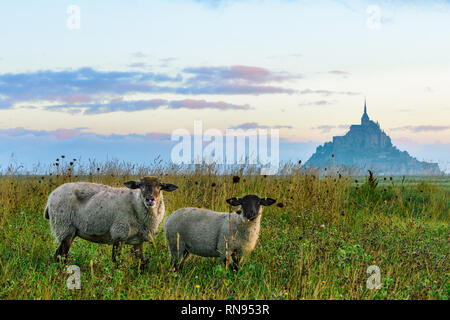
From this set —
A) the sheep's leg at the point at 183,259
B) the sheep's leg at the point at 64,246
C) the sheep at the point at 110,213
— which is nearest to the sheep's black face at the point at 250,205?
the sheep at the point at 110,213

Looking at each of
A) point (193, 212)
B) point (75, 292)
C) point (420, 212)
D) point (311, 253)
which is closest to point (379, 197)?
point (420, 212)

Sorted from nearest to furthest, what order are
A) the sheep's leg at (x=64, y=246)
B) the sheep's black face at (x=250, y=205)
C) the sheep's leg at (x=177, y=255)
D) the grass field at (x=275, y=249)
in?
the grass field at (x=275, y=249) < the sheep's black face at (x=250, y=205) < the sheep's leg at (x=177, y=255) < the sheep's leg at (x=64, y=246)

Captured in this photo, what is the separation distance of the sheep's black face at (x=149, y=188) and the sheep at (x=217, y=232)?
527mm

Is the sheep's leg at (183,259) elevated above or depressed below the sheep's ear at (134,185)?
below

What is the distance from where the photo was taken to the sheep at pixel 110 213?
24.9ft

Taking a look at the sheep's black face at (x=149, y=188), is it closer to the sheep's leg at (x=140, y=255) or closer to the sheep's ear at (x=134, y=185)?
the sheep's ear at (x=134, y=185)

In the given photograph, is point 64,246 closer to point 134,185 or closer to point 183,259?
point 134,185

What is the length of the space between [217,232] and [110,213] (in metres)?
2.07

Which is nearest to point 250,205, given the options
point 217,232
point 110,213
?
point 217,232

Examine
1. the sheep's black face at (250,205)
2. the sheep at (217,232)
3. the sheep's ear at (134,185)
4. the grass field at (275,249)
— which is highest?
the sheep's ear at (134,185)

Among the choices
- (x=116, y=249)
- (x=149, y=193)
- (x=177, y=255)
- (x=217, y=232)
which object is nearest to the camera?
(x=217, y=232)

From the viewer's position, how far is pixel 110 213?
7.85 metres

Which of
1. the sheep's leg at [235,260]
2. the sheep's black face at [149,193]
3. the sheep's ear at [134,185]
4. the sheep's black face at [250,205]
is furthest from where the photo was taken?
the sheep's ear at [134,185]
